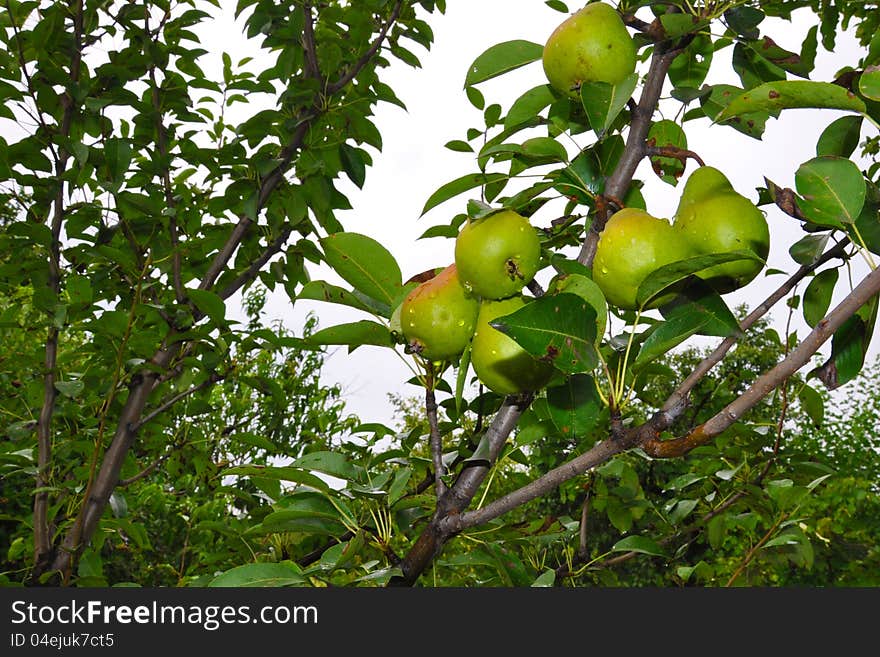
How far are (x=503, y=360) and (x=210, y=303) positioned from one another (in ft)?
3.36

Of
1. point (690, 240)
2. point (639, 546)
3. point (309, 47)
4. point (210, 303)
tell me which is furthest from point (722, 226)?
point (309, 47)

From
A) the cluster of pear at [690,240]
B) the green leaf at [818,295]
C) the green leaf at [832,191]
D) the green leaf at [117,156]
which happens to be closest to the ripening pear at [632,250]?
the cluster of pear at [690,240]

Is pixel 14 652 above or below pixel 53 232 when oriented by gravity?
below

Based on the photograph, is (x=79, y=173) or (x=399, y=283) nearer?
(x=399, y=283)

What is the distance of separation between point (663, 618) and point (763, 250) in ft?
1.14

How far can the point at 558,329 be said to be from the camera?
0.60 metres

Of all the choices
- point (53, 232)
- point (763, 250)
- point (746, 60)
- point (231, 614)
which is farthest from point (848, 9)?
point (231, 614)

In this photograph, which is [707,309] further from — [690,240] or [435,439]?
[435,439]

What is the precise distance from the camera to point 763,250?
0.66 m

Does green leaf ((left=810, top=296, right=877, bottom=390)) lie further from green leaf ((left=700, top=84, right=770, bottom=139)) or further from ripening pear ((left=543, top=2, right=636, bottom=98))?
ripening pear ((left=543, top=2, right=636, bottom=98))

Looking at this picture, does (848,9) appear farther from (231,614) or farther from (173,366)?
(231,614)

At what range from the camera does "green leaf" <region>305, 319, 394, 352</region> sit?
2.63 ft

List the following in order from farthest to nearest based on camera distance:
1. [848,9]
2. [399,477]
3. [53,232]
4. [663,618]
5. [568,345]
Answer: [848,9], [53,232], [399,477], [663,618], [568,345]

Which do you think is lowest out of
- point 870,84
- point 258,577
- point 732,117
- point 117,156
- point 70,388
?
point 258,577
